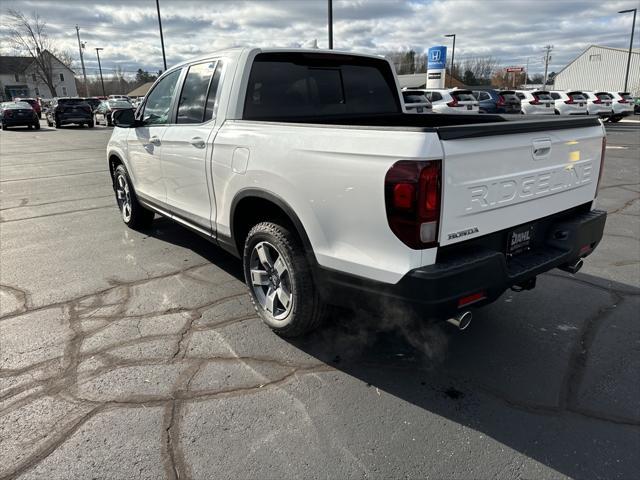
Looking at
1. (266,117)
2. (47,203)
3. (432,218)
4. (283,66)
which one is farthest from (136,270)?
(47,203)

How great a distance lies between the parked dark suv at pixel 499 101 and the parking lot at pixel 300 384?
19826 mm

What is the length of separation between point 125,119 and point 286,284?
303cm

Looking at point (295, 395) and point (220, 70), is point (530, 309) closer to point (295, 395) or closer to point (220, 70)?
point (295, 395)

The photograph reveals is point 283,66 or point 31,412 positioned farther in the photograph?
point 283,66

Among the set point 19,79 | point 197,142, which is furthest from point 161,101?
point 19,79

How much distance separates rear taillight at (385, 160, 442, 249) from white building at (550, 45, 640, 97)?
7475cm

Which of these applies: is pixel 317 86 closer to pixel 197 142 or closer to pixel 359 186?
pixel 197 142

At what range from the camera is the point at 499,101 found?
23.8 meters

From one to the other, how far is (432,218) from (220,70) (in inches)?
Answer: 91.0

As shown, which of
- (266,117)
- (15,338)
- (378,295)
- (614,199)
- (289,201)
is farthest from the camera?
(614,199)

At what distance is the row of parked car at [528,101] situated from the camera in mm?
20125

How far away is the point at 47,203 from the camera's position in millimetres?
7949

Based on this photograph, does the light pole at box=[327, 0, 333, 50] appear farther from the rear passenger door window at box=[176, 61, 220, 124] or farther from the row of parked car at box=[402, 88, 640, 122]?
the rear passenger door window at box=[176, 61, 220, 124]

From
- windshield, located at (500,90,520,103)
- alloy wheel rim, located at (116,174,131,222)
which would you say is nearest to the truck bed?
alloy wheel rim, located at (116,174,131,222)
